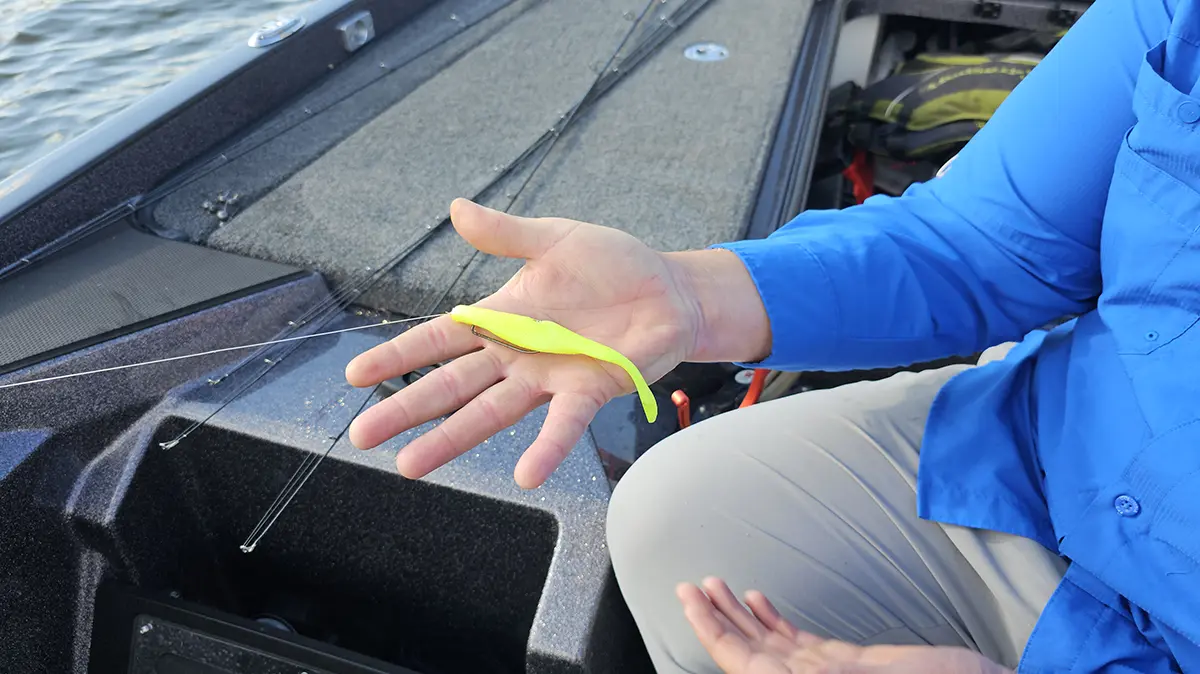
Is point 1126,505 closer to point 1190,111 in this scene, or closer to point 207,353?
point 1190,111

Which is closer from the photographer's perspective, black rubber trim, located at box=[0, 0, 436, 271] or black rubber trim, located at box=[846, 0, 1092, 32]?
black rubber trim, located at box=[0, 0, 436, 271]

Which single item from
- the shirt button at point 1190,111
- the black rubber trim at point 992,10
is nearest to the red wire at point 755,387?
the shirt button at point 1190,111

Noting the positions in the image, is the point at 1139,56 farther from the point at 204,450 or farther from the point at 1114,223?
the point at 204,450

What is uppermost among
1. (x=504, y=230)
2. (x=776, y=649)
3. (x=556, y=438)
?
(x=504, y=230)

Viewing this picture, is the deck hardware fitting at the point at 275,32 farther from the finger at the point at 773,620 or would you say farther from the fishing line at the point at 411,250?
the finger at the point at 773,620

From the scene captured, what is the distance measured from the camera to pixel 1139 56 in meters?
0.80

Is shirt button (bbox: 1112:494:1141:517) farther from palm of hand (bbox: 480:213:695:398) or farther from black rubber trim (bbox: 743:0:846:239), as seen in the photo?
black rubber trim (bbox: 743:0:846:239)

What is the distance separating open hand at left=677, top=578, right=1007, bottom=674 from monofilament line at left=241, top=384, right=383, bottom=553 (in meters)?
0.51

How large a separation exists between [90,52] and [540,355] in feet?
9.54

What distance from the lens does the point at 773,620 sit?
2.69 feet

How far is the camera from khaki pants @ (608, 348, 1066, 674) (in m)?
0.85

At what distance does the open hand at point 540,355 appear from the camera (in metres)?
0.76

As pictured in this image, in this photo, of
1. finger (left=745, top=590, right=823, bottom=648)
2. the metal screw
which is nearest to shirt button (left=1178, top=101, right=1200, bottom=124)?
finger (left=745, top=590, right=823, bottom=648)

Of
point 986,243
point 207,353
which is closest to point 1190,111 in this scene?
point 986,243
